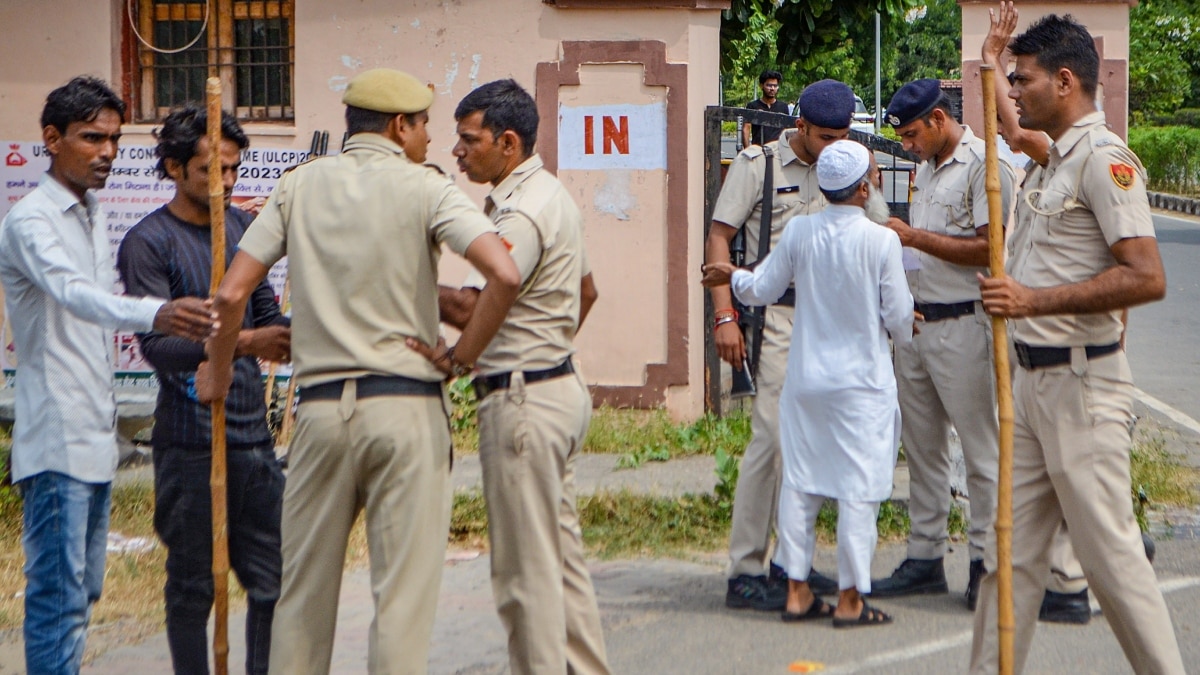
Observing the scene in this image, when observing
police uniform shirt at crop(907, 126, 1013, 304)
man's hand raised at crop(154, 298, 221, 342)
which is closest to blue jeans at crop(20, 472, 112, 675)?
man's hand raised at crop(154, 298, 221, 342)

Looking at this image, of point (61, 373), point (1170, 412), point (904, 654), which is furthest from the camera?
point (1170, 412)

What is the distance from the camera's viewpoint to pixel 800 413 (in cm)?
518

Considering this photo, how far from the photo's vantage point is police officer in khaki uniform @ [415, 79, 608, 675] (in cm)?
408

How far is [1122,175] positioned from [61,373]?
2986 mm

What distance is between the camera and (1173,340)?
1379 centimetres

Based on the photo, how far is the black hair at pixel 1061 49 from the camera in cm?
405

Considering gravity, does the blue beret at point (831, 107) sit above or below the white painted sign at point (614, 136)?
below

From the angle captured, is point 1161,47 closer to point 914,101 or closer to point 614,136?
point 614,136

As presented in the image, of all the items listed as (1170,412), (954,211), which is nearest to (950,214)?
(954,211)

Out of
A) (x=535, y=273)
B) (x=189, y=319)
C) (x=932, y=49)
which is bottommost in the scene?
(x=189, y=319)

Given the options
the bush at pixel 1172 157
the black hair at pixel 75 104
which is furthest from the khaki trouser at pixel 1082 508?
the bush at pixel 1172 157

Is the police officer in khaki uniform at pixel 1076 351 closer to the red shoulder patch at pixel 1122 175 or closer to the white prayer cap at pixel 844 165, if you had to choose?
the red shoulder patch at pixel 1122 175

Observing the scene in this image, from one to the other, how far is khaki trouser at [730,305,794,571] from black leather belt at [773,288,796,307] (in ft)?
0.06

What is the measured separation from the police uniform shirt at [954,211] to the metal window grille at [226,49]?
4.94 m
